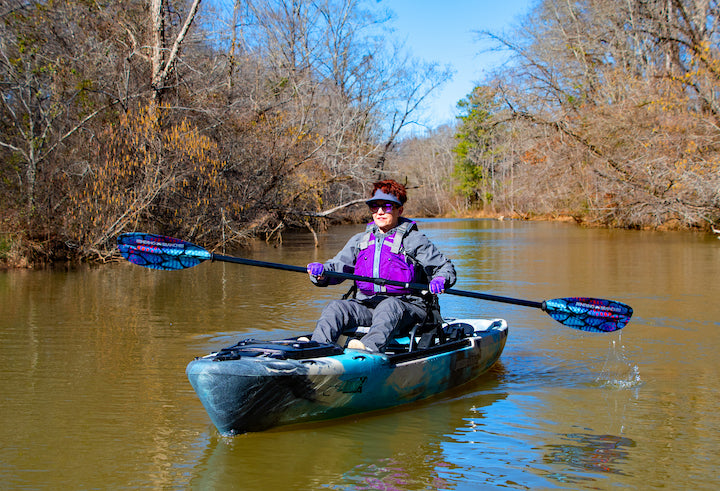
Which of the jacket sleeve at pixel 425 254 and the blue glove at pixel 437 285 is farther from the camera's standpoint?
the jacket sleeve at pixel 425 254

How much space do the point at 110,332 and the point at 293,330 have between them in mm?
1927

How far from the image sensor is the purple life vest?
5.27 meters

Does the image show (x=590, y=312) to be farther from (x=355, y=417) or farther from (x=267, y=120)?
(x=267, y=120)

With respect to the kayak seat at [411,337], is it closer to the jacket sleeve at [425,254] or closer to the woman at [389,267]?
the woman at [389,267]

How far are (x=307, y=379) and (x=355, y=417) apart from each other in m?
0.68

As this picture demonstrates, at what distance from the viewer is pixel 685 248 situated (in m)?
16.6

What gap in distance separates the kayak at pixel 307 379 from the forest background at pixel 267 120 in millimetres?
8659

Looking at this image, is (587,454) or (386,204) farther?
(386,204)

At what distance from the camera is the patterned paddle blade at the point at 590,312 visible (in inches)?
236

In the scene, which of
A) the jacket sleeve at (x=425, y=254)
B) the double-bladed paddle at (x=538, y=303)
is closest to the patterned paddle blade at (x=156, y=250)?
the double-bladed paddle at (x=538, y=303)

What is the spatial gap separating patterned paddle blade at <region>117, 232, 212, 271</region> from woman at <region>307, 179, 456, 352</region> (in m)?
1.27

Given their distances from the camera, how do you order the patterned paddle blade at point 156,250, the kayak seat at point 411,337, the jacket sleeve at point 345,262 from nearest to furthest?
the kayak seat at point 411,337, the jacket sleeve at point 345,262, the patterned paddle blade at point 156,250

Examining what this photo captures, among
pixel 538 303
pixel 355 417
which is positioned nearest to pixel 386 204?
pixel 355 417

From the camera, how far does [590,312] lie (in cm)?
600
